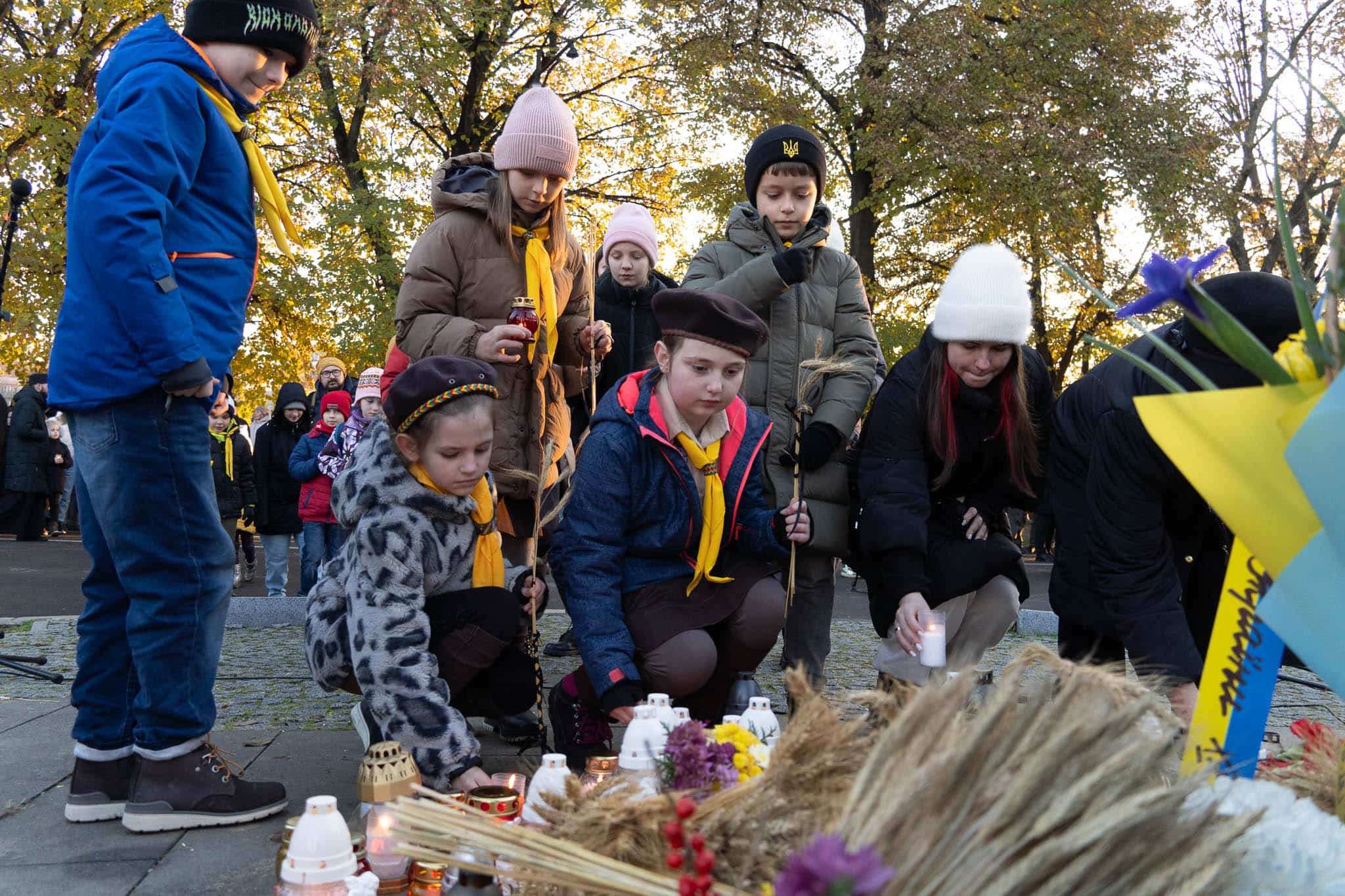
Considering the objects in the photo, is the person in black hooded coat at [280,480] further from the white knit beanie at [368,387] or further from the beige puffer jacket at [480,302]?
the beige puffer jacket at [480,302]

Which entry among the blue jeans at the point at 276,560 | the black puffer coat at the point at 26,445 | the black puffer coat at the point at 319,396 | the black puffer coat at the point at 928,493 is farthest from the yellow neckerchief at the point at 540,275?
the black puffer coat at the point at 26,445

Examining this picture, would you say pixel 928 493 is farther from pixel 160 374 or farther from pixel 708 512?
pixel 160 374

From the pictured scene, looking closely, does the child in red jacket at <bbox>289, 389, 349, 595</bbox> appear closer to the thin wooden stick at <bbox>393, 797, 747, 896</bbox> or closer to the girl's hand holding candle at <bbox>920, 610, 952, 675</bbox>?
the girl's hand holding candle at <bbox>920, 610, 952, 675</bbox>

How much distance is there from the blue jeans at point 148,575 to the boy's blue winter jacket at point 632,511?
1026mm

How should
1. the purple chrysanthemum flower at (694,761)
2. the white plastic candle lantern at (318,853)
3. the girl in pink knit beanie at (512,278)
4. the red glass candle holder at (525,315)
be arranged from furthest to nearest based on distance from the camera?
the girl in pink knit beanie at (512,278) < the red glass candle holder at (525,315) < the white plastic candle lantern at (318,853) < the purple chrysanthemum flower at (694,761)

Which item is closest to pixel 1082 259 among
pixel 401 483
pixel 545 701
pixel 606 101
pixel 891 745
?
pixel 606 101

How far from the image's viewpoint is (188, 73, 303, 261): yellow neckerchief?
3.10 meters

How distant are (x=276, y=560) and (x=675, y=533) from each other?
697 centimetres

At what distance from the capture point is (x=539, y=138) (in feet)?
13.1

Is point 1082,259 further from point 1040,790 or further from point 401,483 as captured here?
point 1040,790

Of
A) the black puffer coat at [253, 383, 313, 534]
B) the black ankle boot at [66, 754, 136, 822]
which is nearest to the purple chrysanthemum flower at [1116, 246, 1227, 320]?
the black ankle boot at [66, 754, 136, 822]

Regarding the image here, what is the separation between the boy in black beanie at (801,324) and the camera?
4.15 m

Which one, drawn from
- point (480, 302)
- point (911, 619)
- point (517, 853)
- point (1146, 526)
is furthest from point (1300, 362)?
point (480, 302)

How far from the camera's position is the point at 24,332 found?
57.9 ft
